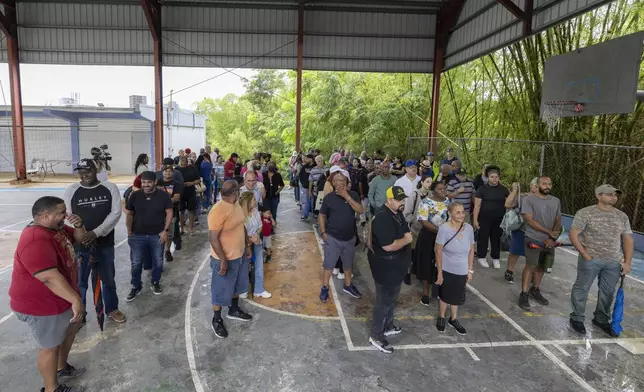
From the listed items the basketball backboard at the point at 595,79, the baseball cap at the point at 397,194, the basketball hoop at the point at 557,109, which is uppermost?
the basketball backboard at the point at 595,79

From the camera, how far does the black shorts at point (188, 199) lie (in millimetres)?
7944

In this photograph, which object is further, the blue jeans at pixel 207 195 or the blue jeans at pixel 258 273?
the blue jeans at pixel 207 195

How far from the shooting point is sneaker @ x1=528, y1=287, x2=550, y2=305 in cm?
539

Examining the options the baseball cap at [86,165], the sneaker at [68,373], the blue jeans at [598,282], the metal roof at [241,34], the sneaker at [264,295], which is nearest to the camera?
the sneaker at [68,373]

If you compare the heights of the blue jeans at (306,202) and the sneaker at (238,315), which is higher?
the blue jeans at (306,202)

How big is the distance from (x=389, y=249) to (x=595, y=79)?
264 inches

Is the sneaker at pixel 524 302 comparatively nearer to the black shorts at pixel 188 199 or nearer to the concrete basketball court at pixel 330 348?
the concrete basketball court at pixel 330 348

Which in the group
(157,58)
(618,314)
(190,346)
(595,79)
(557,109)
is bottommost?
(190,346)

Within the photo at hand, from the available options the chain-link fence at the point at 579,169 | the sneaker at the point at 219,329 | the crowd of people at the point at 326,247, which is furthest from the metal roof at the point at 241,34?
the sneaker at the point at 219,329

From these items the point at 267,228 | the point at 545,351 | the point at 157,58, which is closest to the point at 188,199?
the point at 267,228

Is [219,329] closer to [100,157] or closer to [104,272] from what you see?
[104,272]

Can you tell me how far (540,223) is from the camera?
16.8ft

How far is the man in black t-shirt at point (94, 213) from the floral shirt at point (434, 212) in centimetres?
352

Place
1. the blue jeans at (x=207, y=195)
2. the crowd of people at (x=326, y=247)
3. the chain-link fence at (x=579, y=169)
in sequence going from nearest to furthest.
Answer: the crowd of people at (x=326, y=247) → the chain-link fence at (x=579, y=169) → the blue jeans at (x=207, y=195)
